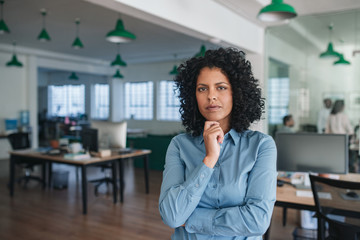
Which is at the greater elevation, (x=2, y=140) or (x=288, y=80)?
(x=288, y=80)

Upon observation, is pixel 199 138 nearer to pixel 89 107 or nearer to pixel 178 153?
pixel 178 153

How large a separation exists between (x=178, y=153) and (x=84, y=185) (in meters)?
3.43

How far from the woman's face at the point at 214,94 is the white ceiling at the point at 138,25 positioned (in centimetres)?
216

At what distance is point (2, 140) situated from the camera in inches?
381

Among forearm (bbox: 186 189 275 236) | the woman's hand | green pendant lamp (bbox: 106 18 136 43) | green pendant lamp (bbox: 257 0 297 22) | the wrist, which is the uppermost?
green pendant lamp (bbox: 106 18 136 43)

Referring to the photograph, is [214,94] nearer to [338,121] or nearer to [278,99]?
[338,121]

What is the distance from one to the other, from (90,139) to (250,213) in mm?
4176

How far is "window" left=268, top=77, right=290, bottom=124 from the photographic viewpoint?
610 cm

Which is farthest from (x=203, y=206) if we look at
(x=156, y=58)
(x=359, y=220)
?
(x=156, y=58)

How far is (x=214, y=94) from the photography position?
1.22 meters

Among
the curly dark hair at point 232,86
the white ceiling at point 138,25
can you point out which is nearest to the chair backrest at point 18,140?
the white ceiling at point 138,25

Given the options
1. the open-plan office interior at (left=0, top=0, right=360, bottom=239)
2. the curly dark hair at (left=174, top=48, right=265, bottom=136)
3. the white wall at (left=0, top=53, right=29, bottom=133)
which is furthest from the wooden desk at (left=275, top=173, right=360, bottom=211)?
the white wall at (left=0, top=53, right=29, bottom=133)

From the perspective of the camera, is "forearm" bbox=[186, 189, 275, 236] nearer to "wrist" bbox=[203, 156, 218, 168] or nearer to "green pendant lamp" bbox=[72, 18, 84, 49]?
"wrist" bbox=[203, 156, 218, 168]

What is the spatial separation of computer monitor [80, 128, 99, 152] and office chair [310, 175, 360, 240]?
356cm
